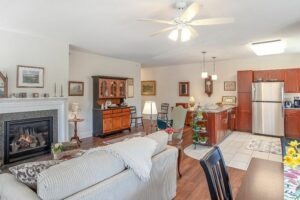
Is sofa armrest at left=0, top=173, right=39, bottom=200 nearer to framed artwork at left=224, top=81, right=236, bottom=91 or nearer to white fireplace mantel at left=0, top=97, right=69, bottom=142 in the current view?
white fireplace mantel at left=0, top=97, right=69, bottom=142

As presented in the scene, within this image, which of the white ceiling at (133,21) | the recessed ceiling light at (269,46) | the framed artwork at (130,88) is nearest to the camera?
the white ceiling at (133,21)

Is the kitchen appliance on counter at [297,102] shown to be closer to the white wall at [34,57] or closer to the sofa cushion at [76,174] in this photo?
the sofa cushion at [76,174]

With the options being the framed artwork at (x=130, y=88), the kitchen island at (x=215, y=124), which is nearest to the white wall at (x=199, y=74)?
the framed artwork at (x=130, y=88)

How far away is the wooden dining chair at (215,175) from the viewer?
1.16m

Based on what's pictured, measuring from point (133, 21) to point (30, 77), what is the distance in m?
2.58

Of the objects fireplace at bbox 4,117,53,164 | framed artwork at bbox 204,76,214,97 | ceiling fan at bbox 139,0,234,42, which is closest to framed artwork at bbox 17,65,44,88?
fireplace at bbox 4,117,53,164

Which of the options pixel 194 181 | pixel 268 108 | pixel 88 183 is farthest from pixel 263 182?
pixel 268 108

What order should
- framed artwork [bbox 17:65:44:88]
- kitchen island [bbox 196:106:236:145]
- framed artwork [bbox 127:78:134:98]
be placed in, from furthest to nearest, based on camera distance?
1. framed artwork [bbox 127:78:134:98]
2. kitchen island [bbox 196:106:236:145]
3. framed artwork [bbox 17:65:44:88]

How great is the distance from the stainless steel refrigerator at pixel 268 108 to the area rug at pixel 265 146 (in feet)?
2.30

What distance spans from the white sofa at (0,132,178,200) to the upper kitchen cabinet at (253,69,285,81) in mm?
5854

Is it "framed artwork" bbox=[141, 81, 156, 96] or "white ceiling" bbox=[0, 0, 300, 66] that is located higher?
"white ceiling" bbox=[0, 0, 300, 66]

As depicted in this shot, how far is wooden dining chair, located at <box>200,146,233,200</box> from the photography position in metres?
1.16

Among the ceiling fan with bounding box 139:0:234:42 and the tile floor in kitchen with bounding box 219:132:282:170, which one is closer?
the ceiling fan with bounding box 139:0:234:42

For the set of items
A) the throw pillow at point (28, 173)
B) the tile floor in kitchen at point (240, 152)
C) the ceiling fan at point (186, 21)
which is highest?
the ceiling fan at point (186, 21)
